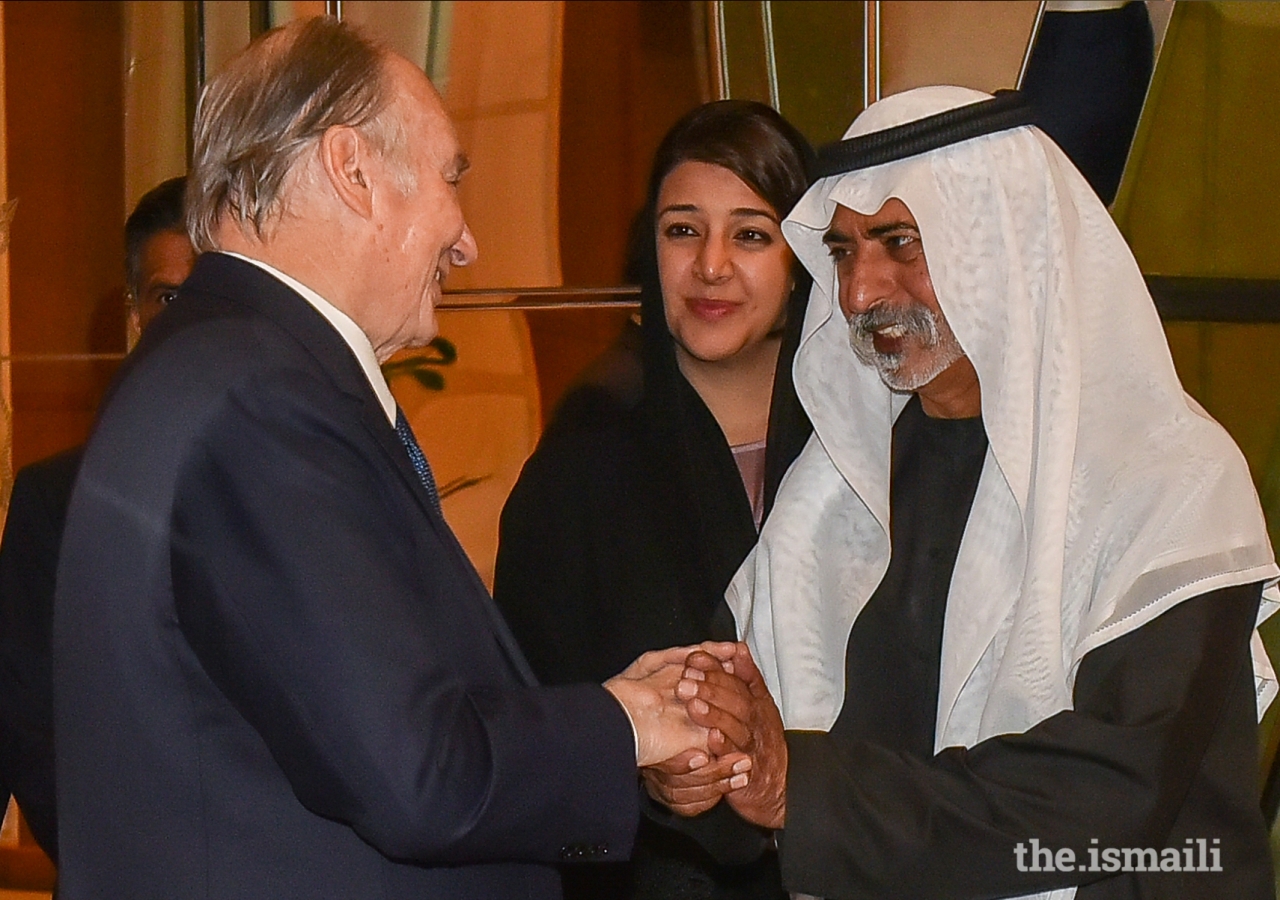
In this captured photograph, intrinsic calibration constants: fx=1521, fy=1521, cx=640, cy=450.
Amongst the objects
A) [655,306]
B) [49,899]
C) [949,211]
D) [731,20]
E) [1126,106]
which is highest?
[731,20]

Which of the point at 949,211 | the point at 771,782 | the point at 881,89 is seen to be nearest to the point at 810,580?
the point at 771,782

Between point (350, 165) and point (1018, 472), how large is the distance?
0.92 m

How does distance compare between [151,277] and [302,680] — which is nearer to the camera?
[302,680]

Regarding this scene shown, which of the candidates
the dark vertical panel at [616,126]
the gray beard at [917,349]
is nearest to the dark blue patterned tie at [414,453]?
the gray beard at [917,349]

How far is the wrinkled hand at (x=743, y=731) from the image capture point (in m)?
1.85

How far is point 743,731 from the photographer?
189cm

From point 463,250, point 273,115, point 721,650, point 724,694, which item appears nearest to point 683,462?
point 721,650

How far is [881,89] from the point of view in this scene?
13.2 feet

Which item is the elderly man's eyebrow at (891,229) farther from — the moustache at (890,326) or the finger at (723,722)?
the finger at (723,722)

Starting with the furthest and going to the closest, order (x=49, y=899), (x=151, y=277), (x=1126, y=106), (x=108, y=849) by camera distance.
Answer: (x=49, y=899), (x=1126, y=106), (x=151, y=277), (x=108, y=849)

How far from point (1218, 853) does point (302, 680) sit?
1.14 meters

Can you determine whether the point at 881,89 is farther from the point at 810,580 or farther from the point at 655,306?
the point at 810,580

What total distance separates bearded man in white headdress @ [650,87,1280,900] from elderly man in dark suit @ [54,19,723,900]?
1.33ft

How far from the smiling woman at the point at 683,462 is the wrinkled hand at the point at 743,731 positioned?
71cm
